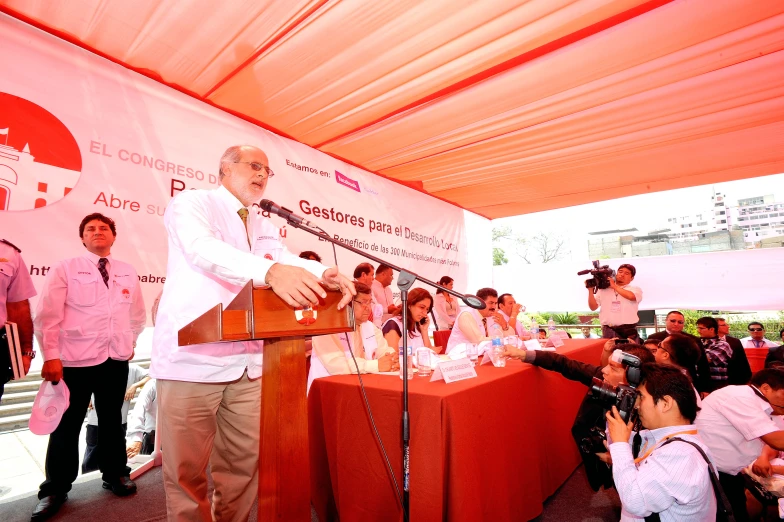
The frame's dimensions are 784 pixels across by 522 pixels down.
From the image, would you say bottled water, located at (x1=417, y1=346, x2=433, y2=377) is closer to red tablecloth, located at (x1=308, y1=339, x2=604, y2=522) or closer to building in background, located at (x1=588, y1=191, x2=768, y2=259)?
red tablecloth, located at (x1=308, y1=339, x2=604, y2=522)

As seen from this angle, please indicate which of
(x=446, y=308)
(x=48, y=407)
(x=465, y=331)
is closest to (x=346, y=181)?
(x=465, y=331)

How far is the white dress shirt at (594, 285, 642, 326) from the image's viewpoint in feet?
16.7

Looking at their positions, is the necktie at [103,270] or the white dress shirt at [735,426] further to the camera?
the necktie at [103,270]

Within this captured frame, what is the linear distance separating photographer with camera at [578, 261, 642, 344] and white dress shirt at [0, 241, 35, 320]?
17.1 ft

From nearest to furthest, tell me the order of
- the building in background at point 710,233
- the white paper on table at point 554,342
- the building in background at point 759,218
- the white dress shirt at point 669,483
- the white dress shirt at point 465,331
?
1. the white dress shirt at point 669,483
2. the white paper on table at point 554,342
3. the white dress shirt at point 465,331
4. the building in background at point 759,218
5. the building in background at point 710,233

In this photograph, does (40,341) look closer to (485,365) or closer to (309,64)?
(309,64)

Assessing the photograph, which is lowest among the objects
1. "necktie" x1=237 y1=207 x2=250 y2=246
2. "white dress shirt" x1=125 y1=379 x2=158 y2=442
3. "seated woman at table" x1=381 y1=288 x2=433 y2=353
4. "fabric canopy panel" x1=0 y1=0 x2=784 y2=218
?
"white dress shirt" x1=125 y1=379 x2=158 y2=442

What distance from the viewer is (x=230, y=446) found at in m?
1.56

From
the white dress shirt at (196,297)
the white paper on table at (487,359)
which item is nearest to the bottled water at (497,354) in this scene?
the white paper on table at (487,359)

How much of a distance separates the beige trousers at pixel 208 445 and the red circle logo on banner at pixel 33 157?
1.86 meters

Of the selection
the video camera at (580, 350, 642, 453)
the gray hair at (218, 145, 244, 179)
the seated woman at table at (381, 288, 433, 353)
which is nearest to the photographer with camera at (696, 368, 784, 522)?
the video camera at (580, 350, 642, 453)

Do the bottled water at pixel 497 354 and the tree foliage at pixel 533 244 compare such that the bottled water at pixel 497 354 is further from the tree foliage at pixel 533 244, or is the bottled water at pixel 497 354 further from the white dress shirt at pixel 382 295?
the tree foliage at pixel 533 244

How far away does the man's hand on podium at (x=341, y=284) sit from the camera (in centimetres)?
120

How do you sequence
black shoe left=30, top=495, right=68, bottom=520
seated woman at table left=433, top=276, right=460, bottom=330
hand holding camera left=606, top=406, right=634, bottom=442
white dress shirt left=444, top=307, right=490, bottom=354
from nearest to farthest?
hand holding camera left=606, top=406, right=634, bottom=442, black shoe left=30, top=495, right=68, bottom=520, white dress shirt left=444, top=307, right=490, bottom=354, seated woman at table left=433, top=276, right=460, bottom=330
